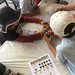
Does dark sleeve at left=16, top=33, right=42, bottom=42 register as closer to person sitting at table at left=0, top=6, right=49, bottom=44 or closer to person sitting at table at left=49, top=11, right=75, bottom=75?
person sitting at table at left=0, top=6, right=49, bottom=44

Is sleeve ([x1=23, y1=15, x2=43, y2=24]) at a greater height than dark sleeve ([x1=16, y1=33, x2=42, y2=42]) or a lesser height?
greater

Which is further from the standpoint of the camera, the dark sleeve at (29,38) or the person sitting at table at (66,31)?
the dark sleeve at (29,38)

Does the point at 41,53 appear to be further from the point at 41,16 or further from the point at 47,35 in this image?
the point at 41,16

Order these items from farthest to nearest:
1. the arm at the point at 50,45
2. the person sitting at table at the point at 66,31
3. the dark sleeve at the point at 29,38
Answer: the dark sleeve at the point at 29,38 < the arm at the point at 50,45 < the person sitting at table at the point at 66,31

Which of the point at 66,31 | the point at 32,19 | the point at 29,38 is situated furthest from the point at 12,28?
the point at 66,31

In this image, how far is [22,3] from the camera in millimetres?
1690

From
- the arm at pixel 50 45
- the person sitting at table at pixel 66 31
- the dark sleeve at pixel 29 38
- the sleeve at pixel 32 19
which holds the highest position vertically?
the person sitting at table at pixel 66 31

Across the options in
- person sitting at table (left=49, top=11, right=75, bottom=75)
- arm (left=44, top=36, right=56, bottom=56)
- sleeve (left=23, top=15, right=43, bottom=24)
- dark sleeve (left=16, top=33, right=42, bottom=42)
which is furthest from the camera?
sleeve (left=23, top=15, right=43, bottom=24)

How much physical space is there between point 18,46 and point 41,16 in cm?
45

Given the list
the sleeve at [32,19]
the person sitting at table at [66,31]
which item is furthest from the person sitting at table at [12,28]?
the person sitting at table at [66,31]

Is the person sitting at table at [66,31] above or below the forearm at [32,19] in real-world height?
above

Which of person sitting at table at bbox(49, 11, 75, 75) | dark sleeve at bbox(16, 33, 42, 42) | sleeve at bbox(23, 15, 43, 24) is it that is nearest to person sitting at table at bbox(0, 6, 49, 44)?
dark sleeve at bbox(16, 33, 42, 42)

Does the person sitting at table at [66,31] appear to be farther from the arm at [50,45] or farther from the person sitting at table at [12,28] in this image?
the person sitting at table at [12,28]

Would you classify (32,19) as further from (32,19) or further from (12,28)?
(12,28)
